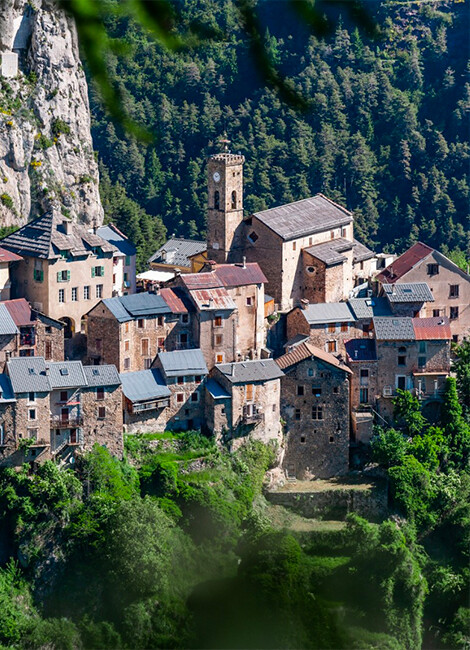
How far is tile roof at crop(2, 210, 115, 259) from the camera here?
41562 mm

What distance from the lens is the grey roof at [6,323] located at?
3909cm

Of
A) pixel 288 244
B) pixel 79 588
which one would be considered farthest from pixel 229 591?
pixel 288 244

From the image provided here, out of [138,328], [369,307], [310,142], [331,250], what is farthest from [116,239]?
[310,142]

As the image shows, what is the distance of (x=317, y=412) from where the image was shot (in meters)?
43.0

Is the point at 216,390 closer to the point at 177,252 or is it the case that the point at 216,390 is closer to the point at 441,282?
the point at 441,282

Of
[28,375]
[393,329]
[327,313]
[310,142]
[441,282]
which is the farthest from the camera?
[310,142]

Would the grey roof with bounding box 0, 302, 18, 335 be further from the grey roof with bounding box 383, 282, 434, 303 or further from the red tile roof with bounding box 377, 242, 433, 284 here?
the red tile roof with bounding box 377, 242, 433, 284

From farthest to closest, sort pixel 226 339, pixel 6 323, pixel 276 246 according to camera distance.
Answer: pixel 276 246, pixel 226 339, pixel 6 323

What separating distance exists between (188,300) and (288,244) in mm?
5148

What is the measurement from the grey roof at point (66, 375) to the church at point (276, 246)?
8.47m

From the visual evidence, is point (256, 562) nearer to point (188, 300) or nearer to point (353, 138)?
point (188, 300)

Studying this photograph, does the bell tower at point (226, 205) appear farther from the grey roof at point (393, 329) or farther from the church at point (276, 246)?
the grey roof at point (393, 329)

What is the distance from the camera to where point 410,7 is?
83.2 meters

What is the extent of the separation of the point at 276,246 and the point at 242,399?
6434 millimetres
